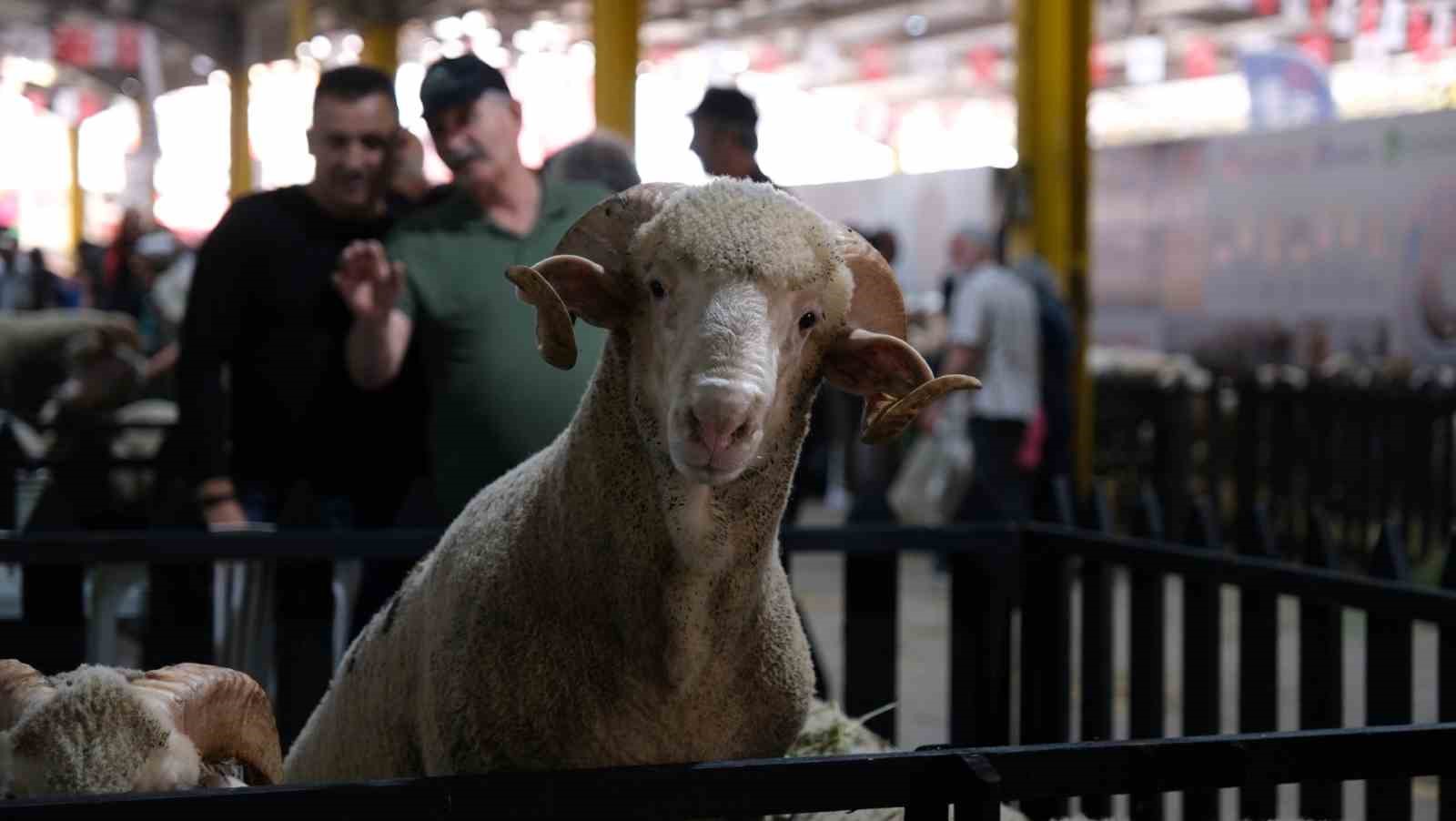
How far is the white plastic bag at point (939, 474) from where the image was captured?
8438 millimetres

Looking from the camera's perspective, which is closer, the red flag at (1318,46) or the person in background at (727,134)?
the person in background at (727,134)

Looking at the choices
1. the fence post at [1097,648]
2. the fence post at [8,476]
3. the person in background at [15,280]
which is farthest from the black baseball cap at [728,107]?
the person in background at [15,280]

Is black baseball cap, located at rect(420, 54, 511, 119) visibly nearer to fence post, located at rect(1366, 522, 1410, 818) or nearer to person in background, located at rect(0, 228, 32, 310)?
fence post, located at rect(1366, 522, 1410, 818)

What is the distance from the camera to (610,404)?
6.28ft

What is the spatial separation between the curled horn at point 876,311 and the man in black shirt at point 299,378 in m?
1.27

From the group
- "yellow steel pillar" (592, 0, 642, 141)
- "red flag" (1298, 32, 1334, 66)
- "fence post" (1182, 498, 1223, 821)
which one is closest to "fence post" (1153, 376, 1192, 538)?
"yellow steel pillar" (592, 0, 642, 141)

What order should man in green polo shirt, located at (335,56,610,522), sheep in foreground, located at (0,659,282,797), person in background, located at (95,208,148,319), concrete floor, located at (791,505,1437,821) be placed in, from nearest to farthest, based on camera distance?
sheep in foreground, located at (0,659,282,797) < man in green polo shirt, located at (335,56,610,522) < concrete floor, located at (791,505,1437,821) < person in background, located at (95,208,148,319)

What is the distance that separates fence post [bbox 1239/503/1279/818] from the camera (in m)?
2.98

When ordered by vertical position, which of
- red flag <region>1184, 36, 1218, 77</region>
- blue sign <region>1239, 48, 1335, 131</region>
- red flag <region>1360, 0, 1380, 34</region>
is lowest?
blue sign <region>1239, 48, 1335, 131</region>

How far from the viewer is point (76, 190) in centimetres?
1739

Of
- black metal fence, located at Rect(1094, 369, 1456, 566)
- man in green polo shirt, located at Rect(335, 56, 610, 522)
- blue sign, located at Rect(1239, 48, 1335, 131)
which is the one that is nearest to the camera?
man in green polo shirt, located at Rect(335, 56, 610, 522)

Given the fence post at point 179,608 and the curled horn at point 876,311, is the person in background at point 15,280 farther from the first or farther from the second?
the curled horn at point 876,311

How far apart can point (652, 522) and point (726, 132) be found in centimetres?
148

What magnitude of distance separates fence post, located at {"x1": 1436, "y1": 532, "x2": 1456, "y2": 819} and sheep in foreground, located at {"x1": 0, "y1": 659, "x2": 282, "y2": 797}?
5.96 ft
